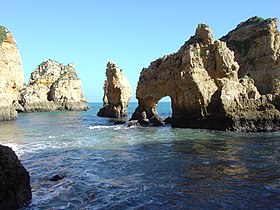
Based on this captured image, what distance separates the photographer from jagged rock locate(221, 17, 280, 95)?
132 ft

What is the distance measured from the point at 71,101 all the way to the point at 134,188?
3476 inches

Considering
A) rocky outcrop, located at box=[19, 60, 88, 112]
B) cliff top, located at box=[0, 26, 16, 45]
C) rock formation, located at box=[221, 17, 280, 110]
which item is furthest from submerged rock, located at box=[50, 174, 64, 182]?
rocky outcrop, located at box=[19, 60, 88, 112]

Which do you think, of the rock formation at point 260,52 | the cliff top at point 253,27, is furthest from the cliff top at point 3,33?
the rock formation at point 260,52

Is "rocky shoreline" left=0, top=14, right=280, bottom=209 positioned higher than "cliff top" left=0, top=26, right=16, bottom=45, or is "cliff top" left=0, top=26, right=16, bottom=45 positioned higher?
"cliff top" left=0, top=26, right=16, bottom=45

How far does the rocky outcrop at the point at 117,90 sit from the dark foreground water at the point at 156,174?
34671 mm

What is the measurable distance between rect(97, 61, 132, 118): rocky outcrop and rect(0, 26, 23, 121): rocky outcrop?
56.2 ft

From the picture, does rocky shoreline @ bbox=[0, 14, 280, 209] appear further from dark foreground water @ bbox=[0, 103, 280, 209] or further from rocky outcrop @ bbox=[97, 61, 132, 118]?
dark foreground water @ bbox=[0, 103, 280, 209]

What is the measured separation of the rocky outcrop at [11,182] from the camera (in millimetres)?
8734

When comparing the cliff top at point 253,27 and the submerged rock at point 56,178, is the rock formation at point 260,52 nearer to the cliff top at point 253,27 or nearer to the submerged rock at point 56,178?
the cliff top at point 253,27

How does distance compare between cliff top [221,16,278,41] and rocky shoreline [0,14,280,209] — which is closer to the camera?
rocky shoreline [0,14,280,209]

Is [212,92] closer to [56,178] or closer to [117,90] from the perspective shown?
[56,178]

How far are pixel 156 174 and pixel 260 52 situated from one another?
3489 centimetres

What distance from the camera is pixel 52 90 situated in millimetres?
96125

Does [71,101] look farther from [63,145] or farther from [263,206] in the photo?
[263,206]
